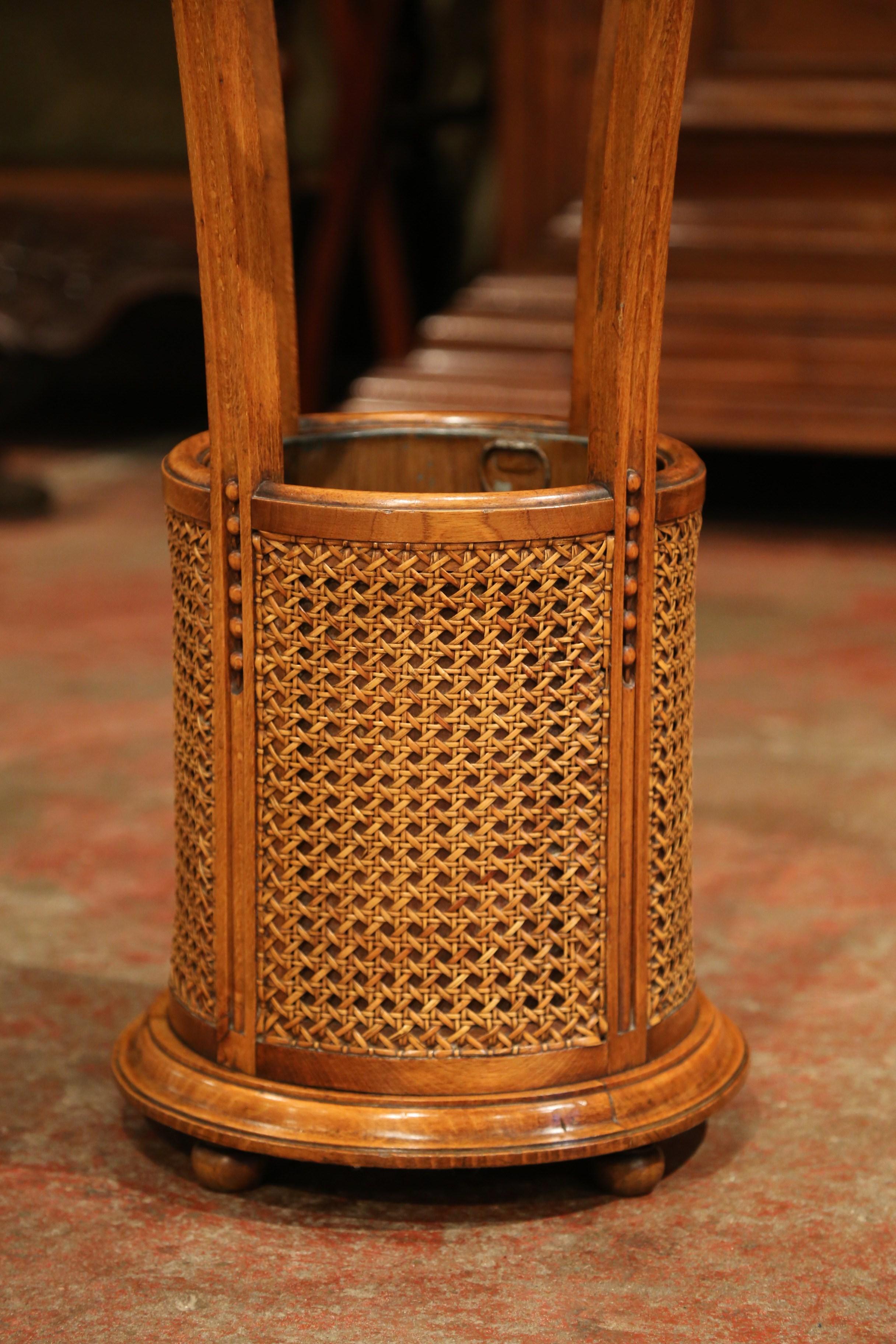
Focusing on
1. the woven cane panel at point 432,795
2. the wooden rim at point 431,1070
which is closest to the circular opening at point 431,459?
the woven cane panel at point 432,795

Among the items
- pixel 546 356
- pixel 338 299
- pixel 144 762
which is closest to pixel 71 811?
pixel 144 762

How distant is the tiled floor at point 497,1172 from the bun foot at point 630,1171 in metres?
0.01

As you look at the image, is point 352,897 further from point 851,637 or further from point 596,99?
point 851,637

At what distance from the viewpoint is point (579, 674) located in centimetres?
141

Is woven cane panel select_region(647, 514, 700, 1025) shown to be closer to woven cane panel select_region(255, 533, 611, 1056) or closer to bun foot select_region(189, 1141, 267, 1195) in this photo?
woven cane panel select_region(255, 533, 611, 1056)

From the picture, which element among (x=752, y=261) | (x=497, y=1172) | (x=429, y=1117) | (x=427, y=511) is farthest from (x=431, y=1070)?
(x=752, y=261)

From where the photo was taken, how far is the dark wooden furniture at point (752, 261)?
3.79m

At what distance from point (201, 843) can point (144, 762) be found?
1100mm

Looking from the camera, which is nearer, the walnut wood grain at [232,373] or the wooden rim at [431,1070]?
the walnut wood grain at [232,373]

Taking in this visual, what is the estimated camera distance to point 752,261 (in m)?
3.88

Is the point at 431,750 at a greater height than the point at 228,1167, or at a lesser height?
greater

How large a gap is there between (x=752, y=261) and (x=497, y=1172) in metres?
2.76

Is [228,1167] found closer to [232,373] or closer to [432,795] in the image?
[432,795]

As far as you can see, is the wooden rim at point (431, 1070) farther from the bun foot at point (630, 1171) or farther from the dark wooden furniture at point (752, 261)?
the dark wooden furniture at point (752, 261)
